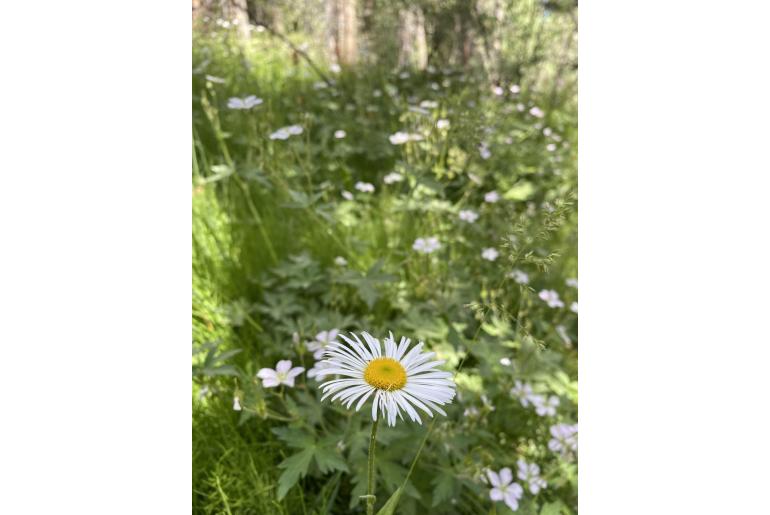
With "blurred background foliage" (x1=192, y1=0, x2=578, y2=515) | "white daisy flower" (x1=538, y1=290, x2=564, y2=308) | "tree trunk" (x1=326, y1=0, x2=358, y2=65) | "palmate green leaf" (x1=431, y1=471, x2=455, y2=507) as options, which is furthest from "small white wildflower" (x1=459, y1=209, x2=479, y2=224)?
"tree trunk" (x1=326, y1=0, x2=358, y2=65)

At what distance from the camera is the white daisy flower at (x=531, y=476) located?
846mm

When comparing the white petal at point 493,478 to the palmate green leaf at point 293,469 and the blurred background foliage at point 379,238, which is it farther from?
the palmate green leaf at point 293,469

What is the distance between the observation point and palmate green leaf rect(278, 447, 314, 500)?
0.68 meters

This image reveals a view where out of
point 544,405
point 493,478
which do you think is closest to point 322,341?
point 493,478

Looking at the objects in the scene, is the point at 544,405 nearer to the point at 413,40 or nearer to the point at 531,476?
the point at 531,476

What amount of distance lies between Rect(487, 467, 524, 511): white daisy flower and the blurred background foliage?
0.8 inches

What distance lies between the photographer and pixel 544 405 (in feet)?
3.28

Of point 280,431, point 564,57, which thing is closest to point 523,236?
point 280,431

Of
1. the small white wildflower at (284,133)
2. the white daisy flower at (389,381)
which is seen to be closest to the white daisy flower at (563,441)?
the white daisy flower at (389,381)

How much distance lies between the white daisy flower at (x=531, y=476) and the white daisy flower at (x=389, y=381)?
0.45 metres

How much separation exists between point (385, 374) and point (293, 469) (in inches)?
12.5

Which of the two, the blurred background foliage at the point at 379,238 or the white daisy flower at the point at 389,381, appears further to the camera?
the blurred background foliage at the point at 379,238

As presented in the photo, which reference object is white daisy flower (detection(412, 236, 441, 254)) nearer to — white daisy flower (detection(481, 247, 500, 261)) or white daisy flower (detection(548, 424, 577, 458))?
white daisy flower (detection(481, 247, 500, 261))
